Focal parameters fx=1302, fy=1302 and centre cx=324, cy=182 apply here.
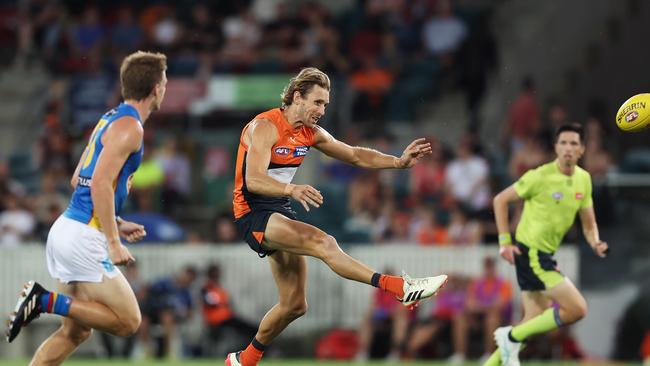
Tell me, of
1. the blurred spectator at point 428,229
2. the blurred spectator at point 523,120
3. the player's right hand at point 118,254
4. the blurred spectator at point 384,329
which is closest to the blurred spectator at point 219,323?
the blurred spectator at point 384,329

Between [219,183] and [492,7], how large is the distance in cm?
581

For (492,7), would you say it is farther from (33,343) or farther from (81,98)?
(33,343)

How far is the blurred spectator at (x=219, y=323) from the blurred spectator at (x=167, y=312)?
290 millimetres

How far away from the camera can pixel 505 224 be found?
39.5ft

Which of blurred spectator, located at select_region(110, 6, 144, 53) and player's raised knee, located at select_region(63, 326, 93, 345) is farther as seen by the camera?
blurred spectator, located at select_region(110, 6, 144, 53)

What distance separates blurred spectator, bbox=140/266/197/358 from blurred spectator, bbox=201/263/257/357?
290 millimetres

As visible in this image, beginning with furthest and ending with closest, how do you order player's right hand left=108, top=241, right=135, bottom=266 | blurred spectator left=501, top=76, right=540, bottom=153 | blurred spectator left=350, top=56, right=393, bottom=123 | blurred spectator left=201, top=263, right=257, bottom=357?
blurred spectator left=350, top=56, right=393, bottom=123, blurred spectator left=501, top=76, right=540, bottom=153, blurred spectator left=201, top=263, right=257, bottom=357, player's right hand left=108, top=241, right=135, bottom=266

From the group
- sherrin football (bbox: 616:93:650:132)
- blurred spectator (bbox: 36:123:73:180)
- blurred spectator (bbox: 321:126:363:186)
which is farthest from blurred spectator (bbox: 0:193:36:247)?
sherrin football (bbox: 616:93:650:132)

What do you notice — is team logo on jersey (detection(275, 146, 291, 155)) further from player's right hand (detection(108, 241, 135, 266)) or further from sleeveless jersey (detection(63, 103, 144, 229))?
player's right hand (detection(108, 241, 135, 266))

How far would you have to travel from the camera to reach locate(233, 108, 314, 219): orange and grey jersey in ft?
33.8

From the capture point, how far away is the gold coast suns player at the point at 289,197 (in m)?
9.81

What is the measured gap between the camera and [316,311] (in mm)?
17328

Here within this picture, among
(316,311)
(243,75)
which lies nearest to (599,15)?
(243,75)

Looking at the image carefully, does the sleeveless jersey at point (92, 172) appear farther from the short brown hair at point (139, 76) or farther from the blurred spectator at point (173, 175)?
the blurred spectator at point (173, 175)
